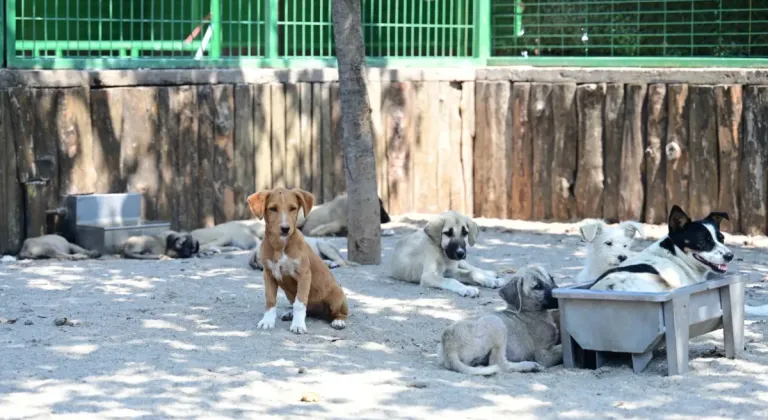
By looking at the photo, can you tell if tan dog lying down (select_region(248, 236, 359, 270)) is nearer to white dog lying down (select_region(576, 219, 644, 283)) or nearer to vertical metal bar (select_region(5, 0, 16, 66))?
white dog lying down (select_region(576, 219, 644, 283))

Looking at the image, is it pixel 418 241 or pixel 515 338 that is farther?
pixel 418 241

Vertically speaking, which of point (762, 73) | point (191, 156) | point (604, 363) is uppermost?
point (762, 73)

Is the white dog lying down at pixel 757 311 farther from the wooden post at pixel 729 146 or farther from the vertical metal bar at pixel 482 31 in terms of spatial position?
the vertical metal bar at pixel 482 31

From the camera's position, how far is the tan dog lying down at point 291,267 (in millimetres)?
8211

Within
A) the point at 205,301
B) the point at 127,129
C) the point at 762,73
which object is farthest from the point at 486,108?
the point at 205,301

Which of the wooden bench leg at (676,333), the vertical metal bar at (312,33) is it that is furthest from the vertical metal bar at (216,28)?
the wooden bench leg at (676,333)

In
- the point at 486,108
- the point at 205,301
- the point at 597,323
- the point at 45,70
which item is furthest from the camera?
the point at 486,108

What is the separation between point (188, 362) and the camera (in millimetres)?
7309

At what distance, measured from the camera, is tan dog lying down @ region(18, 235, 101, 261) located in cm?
1148

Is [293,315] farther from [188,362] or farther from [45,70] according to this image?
[45,70]

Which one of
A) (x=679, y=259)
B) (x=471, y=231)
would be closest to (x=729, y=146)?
(x=471, y=231)

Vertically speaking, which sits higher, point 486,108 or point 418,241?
point 486,108

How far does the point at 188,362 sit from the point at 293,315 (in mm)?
1188

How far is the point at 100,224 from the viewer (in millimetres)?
11992
